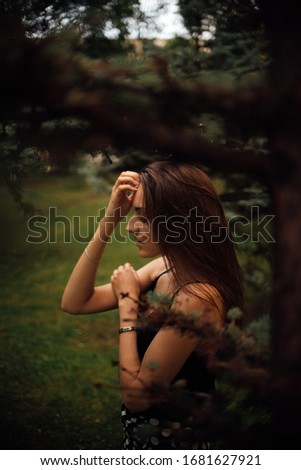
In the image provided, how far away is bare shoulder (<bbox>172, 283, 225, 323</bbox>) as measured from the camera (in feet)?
6.77

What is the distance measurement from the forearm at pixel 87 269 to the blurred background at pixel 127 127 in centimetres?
30

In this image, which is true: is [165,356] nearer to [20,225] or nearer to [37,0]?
[37,0]

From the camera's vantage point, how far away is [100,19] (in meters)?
1.90

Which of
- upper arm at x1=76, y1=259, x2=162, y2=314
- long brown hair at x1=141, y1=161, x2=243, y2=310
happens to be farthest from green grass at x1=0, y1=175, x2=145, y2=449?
long brown hair at x1=141, y1=161, x2=243, y2=310

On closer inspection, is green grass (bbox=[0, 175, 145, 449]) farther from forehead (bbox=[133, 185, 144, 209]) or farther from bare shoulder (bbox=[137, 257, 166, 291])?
forehead (bbox=[133, 185, 144, 209])

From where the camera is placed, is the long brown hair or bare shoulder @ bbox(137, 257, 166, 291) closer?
the long brown hair

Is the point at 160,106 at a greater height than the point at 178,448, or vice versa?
the point at 160,106

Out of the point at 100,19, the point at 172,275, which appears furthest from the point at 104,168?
the point at 100,19

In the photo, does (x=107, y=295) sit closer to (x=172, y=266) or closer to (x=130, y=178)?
(x=172, y=266)

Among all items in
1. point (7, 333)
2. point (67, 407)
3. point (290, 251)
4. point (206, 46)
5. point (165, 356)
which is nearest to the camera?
point (290, 251)

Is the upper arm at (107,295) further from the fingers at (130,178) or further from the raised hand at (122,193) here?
the fingers at (130,178)

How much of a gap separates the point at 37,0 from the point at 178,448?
1746 millimetres

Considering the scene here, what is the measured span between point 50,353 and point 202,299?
4.61 metres

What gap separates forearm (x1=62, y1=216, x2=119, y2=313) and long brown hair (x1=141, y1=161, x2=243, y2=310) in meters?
0.25
